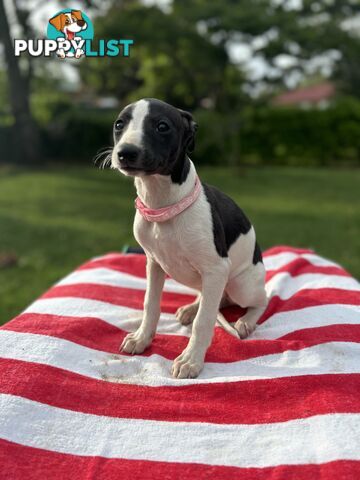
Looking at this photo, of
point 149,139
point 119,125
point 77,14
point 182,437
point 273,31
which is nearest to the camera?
point 182,437

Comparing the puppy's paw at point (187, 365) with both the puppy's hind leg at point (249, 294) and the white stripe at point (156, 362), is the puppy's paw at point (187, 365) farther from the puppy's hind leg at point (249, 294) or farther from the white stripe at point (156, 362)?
the puppy's hind leg at point (249, 294)

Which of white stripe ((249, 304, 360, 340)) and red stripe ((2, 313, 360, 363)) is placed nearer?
red stripe ((2, 313, 360, 363))

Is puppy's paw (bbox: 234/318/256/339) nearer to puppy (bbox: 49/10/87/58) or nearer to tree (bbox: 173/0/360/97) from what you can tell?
puppy (bbox: 49/10/87/58)

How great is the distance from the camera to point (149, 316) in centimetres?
250

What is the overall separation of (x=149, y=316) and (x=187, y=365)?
1.36 feet

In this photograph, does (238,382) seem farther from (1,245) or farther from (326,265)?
(1,245)

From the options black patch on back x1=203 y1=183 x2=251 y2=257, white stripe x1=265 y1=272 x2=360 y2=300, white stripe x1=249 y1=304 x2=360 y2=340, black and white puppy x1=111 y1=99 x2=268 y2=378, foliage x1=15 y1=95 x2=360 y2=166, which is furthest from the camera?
foliage x1=15 y1=95 x2=360 y2=166

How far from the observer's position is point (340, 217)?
9211mm

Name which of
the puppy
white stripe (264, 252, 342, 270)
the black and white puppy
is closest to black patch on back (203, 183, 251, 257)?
the black and white puppy

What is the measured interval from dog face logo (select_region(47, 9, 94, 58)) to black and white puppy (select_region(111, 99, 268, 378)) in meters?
1.71

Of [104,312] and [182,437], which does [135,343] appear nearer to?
[104,312]

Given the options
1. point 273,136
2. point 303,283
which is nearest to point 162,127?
point 303,283

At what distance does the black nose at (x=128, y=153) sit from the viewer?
1.83 m

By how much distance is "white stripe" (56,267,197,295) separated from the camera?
3291mm
